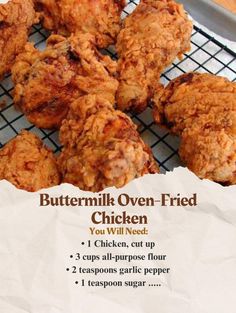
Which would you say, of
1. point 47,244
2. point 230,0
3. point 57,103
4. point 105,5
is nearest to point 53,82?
point 57,103

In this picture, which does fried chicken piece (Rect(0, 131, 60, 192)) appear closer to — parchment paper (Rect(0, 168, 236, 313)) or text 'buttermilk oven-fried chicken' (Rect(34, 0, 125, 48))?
parchment paper (Rect(0, 168, 236, 313))

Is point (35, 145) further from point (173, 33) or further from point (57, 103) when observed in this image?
point (173, 33)

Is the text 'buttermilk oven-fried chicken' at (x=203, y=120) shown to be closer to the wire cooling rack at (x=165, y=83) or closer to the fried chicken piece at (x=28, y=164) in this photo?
the wire cooling rack at (x=165, y=83)

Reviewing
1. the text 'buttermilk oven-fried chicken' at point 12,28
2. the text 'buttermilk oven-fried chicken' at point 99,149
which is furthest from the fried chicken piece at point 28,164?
the text 'buttermilk oven-fried chicken' at point 12,28

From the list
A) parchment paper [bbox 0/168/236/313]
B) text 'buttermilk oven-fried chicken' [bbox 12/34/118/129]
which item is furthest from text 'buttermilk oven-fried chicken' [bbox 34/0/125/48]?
parchment paper [bbox 0/168/236/313]

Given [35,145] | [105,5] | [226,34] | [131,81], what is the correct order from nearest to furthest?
[35,145]
[131,81]
[105,5]
[226,34]

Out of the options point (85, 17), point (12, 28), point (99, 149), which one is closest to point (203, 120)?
point (99, 149)

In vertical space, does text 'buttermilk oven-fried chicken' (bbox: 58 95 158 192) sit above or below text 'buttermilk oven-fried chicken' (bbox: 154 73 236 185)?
above
